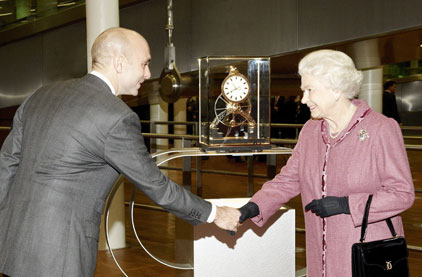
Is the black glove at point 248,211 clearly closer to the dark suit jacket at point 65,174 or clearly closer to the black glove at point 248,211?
the black glove at point 248,211

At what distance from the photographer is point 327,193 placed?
8.39 ft

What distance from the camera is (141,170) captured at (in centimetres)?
246

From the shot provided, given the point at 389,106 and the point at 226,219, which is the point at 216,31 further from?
the point at 226,219

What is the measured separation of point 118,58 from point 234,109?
1.19m

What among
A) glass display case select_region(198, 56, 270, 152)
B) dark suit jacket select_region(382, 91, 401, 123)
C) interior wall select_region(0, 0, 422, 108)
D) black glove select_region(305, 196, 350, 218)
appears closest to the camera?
black glove select_region(305, 196, 350, 218)

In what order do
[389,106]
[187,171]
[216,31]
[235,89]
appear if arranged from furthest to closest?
[389,106]
[216,31]
[187,171]
[235,89]

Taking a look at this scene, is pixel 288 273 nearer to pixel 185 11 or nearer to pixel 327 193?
pixel 327 193

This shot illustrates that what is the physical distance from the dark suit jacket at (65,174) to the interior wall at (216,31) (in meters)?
3.25

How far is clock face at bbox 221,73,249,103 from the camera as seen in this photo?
3514mm

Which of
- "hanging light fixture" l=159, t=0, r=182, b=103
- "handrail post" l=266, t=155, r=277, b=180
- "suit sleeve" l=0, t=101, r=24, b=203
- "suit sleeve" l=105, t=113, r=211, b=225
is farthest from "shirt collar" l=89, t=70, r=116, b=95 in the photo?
"hanging light fixture" l=159, t=0, r=182, b=103

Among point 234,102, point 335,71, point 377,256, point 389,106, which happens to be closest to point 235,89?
point 234,102

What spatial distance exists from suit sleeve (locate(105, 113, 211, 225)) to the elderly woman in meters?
0.52

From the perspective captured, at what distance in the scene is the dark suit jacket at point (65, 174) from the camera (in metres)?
2.29

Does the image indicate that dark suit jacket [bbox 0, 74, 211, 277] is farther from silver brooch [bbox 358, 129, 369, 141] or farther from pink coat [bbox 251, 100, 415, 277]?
silver brooch [bbox 358, 129, 369, 141]
